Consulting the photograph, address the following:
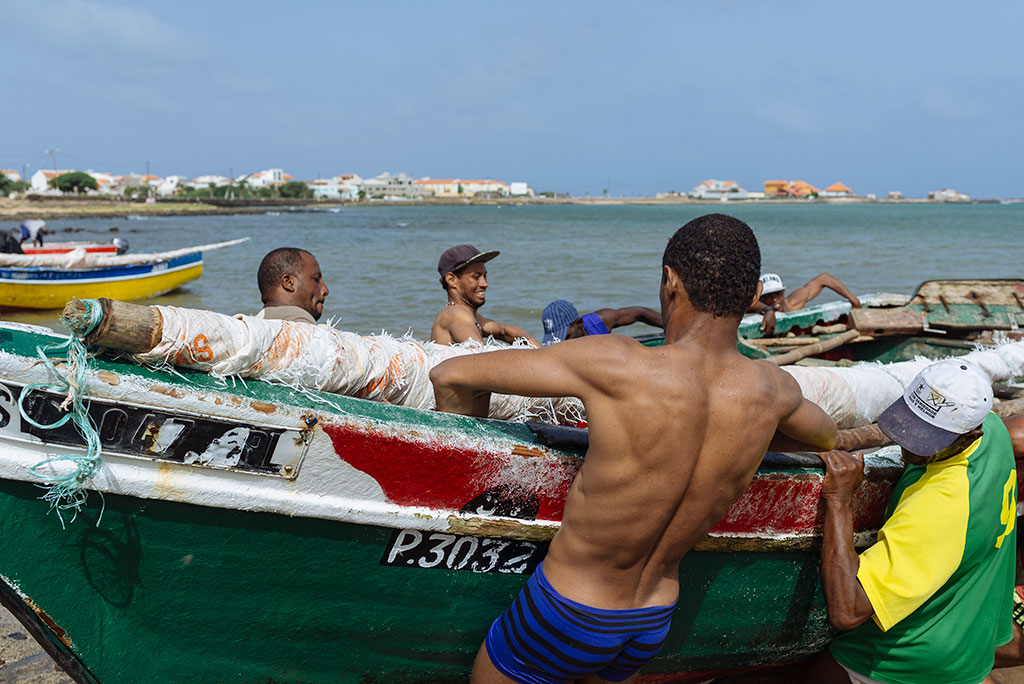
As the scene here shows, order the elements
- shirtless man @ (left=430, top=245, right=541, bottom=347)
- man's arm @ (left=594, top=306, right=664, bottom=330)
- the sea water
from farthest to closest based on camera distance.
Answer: the sea water
man's arm @ (left=594, top=306, right=664, bottom=330)
shirtless man @ (left=430, top=245, right=541, bottom=347)

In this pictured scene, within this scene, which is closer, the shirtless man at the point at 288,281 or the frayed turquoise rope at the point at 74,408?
the frayed turquoise rope at the point at 74,408

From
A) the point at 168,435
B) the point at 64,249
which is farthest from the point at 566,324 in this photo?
the point at 64,249

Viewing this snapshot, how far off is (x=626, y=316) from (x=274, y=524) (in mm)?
3724

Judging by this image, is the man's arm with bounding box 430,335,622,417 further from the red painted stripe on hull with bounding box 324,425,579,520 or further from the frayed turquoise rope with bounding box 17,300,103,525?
the frayed turquoise rope with bounding box 17,300,103,525

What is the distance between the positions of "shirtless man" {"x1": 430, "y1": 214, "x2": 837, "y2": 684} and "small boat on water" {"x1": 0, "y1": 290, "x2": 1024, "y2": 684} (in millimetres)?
255

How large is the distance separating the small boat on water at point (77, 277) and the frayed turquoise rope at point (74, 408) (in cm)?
1210

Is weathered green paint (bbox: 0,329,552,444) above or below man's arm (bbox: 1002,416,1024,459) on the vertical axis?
above

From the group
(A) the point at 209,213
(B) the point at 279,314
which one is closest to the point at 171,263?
(B) the point at 279,314

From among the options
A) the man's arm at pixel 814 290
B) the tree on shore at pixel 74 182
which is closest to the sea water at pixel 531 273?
the man's arm at pixel 814 290

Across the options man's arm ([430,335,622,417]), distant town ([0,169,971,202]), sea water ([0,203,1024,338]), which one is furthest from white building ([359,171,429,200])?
man's arm ([430,335,622,417])

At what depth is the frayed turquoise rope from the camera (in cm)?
196

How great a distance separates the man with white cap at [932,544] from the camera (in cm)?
241

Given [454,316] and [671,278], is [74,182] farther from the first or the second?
[671,278]

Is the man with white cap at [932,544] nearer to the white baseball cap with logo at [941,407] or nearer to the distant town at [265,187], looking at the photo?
the white baseball cap with logo at [941,407]
